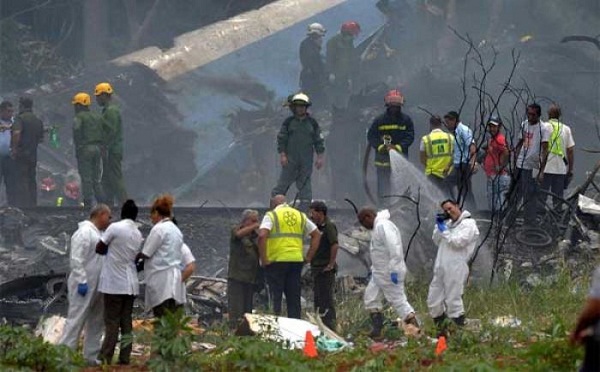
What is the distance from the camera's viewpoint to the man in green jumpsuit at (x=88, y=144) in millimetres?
22375

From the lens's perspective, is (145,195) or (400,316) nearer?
(400,316)

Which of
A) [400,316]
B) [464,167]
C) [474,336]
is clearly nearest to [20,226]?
[464,167]

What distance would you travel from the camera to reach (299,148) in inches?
835

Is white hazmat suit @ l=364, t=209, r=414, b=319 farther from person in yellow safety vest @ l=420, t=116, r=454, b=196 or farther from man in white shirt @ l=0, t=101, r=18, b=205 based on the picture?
man in white shirt @ l=0, t=101, r=18, b=205

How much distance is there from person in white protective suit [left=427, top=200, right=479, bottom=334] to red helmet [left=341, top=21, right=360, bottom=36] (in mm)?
14737

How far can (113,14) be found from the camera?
31641 mm

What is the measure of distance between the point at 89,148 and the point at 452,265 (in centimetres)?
842

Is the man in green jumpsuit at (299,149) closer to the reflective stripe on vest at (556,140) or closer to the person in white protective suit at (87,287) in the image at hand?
the reflective stripe on vest at (556,140)

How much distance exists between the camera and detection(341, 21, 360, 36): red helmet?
98.0 feet

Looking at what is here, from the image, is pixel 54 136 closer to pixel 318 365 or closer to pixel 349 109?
pixel 349 109

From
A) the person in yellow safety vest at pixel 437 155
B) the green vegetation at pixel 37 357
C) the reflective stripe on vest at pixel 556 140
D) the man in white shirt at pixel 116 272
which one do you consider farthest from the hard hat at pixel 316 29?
the green vegetation at pixel 37 357

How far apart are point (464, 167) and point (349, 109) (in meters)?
8.15

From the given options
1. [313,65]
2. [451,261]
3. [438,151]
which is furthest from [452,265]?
[313,65]

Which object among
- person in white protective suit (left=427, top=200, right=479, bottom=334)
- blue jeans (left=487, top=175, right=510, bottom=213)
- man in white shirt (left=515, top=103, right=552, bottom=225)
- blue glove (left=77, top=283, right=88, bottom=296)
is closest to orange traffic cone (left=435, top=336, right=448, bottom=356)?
person in white protective suit (left=427, top=200, right=479, bottom=334)
